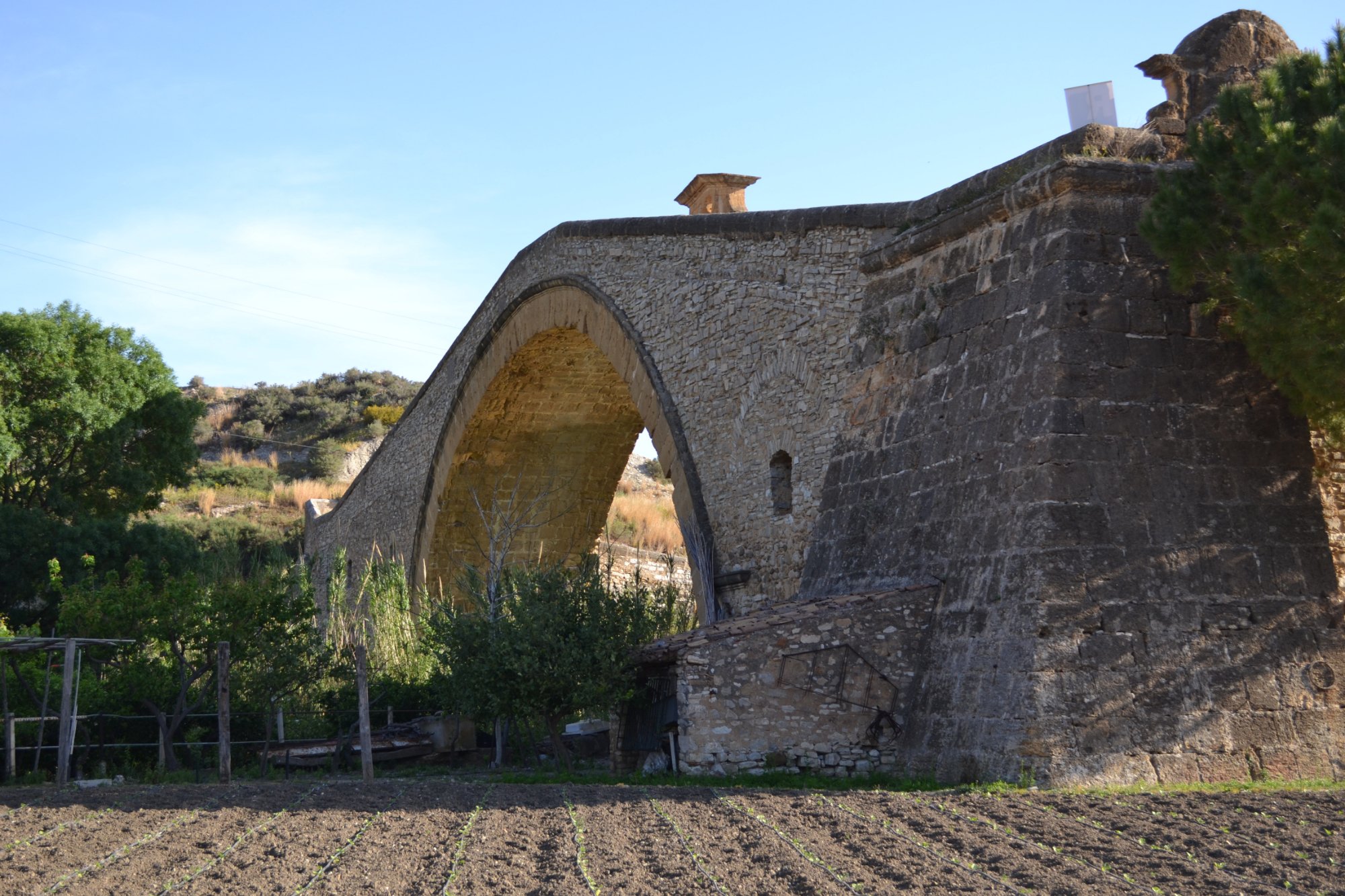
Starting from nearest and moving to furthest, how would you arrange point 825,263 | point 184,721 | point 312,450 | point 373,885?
point 373,885 → point 825,263 → point 184,721 → point 312,450

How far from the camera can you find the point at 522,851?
5.39 meters

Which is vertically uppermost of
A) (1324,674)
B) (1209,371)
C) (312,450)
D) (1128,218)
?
(312,450)

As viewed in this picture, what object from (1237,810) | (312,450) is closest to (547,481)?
(1237,810)

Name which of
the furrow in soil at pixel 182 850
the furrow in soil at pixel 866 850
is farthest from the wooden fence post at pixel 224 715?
the furrow in soil at pixel 866 850

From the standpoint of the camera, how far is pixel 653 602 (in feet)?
35.0

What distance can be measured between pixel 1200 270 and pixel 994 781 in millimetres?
3302

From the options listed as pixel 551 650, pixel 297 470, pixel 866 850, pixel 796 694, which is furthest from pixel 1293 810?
pixel 297 470

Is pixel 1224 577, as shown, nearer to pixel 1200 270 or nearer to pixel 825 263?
pixel 1200 270

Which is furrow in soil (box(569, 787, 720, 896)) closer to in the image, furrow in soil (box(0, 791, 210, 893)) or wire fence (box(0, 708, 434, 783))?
furrow in soil (box(0, 791, 210, 893))

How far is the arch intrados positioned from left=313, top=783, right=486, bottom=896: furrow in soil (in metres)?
4.90

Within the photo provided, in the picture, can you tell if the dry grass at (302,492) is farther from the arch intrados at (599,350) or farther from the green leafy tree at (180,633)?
the green leafy tree at (180,633)

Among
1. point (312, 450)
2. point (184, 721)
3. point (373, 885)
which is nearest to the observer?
point (373, 885)

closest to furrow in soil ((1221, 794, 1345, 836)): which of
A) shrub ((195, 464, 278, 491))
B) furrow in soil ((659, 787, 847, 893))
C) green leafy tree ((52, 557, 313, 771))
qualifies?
furrow in soil ((659, 787, 847, 893))

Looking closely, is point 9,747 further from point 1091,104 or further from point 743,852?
point 1091,104
